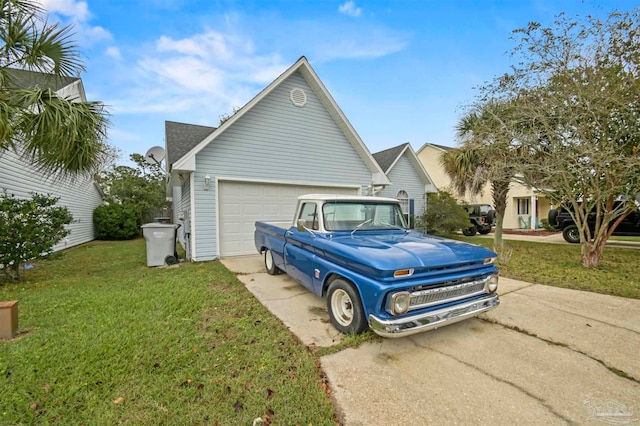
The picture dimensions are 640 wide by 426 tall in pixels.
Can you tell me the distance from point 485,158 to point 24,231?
13.0 metres

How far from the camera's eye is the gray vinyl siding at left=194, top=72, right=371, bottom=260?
8391 mm

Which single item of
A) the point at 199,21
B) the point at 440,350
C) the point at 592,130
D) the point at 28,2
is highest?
the point at 199,21

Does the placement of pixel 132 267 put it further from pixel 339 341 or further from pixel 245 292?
pixel 339 341

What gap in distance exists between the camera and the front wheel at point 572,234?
12.3 metres

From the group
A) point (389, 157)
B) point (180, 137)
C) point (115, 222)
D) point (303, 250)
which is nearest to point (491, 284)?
point (303, 250)

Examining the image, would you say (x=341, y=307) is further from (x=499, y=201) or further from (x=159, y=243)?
(x=499, y=201)

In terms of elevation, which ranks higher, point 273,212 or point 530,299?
point 273,212

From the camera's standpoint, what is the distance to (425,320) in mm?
2883

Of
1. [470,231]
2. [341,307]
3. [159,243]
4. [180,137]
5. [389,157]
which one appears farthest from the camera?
[470,231]

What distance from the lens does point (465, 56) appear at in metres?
9.03

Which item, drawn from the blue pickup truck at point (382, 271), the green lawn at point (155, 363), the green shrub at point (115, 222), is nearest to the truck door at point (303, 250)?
the blue pickup truck at point (382, 271)

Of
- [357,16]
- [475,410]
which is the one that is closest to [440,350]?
[475,410]

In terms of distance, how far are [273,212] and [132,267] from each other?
14.1 ft

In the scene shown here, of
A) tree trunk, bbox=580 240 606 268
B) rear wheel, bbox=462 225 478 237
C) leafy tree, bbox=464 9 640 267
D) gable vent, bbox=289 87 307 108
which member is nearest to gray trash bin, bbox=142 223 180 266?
gable vent, bbox=289 87 307 108
